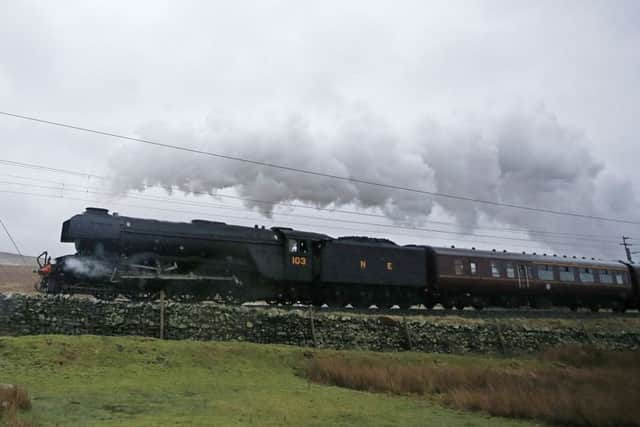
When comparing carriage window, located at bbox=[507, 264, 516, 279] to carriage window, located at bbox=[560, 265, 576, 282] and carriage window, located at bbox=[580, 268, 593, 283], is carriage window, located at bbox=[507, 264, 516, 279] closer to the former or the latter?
carriage window, located at bbox=[560, 265, 576, 282]

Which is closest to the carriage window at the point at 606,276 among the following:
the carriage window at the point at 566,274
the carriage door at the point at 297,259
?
the carriage window at the point at 566,274

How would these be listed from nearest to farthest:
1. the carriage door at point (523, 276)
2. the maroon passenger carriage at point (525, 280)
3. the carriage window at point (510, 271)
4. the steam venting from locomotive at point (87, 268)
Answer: the steam venting from locomotive at point (87, 268) → the maroon passenger carriage at point (525, 280) → the carriage window at point (510, 271) → the carriage door at point (523, 276)

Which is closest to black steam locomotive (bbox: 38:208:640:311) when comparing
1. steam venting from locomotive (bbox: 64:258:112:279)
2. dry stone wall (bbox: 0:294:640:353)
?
steam venting from locomotive (bbox: 64:258:112:279)

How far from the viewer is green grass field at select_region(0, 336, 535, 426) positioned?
929cm

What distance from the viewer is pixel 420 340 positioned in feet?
67.3

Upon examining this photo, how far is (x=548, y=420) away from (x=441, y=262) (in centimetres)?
1693

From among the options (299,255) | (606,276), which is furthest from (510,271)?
(299,255)

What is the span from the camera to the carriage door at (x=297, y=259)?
21.8m

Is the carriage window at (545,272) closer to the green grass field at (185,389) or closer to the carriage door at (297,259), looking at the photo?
the carriage door at (297,259)

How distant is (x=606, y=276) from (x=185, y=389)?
3232 centimetres

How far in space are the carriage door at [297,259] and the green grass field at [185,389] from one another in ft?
17.4

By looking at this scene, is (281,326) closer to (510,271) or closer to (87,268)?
(87,268)

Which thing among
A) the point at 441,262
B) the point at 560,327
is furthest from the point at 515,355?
the point at 441,262

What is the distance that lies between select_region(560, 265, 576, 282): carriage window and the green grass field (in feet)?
63.4
